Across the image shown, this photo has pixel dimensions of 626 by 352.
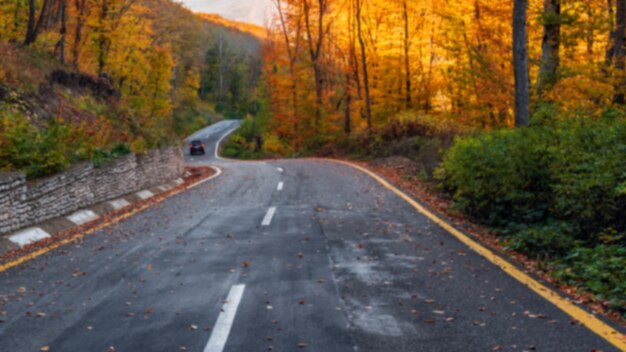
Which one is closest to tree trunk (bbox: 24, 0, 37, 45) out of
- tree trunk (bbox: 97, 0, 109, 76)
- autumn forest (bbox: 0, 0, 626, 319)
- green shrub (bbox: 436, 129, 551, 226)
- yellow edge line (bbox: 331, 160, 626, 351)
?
autumn forest (bbox: 0, 0, 626, 319)

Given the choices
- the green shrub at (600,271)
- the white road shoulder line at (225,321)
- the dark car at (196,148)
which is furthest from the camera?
the dark car at (196,148)

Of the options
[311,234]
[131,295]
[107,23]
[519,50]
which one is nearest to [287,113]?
[107,23]

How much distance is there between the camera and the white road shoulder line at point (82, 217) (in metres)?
11.7

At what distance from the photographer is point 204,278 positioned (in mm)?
6762

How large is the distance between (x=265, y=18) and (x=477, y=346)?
58009 mm

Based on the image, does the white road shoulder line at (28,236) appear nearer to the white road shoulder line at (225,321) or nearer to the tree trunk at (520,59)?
the white road shoulder line at (225,321)

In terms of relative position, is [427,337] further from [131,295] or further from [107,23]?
[107,23]

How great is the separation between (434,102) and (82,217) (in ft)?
77.5

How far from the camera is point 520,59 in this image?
12914 millimetres

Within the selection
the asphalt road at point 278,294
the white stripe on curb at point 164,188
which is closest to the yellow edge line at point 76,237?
the asphalt road at point 278,294

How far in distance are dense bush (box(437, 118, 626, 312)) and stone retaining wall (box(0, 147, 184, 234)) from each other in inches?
322

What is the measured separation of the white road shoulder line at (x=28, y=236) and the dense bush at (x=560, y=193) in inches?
311

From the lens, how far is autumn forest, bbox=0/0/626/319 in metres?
7.28

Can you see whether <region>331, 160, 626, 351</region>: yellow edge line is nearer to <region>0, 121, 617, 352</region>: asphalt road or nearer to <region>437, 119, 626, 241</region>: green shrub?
<region>0, 121, 617, 352</region>: asphalt road
